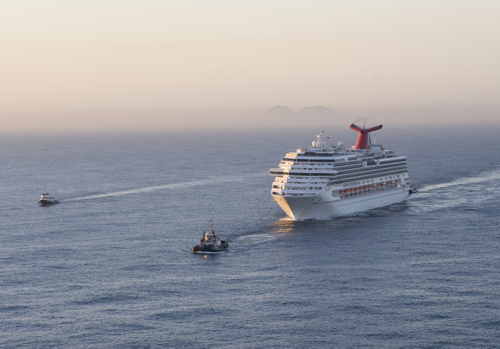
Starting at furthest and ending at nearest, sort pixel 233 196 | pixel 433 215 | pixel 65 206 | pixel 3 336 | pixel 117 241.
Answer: pixel 233 196, pixel 65 206, pixel 433 215, pixel 117 241, pixel 3 336

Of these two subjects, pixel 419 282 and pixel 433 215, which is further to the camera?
pixel 433 215

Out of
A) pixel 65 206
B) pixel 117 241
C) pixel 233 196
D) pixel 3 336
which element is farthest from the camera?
pixel 233 196

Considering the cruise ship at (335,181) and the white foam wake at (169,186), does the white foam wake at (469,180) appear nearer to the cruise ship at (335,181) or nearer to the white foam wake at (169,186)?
the cruise ship at (335,181)

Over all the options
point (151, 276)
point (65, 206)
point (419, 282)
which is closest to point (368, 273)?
point (419, 282)

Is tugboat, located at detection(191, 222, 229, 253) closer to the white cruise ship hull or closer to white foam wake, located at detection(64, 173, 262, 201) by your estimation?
the white cruise ship hull

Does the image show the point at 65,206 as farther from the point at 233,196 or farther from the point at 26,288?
the point at 26,288

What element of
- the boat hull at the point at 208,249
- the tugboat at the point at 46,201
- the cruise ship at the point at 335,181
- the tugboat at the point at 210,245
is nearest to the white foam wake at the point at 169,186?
the tugboat at the point at 46,201

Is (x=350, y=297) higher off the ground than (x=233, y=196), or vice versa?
(x=233, y=196)
